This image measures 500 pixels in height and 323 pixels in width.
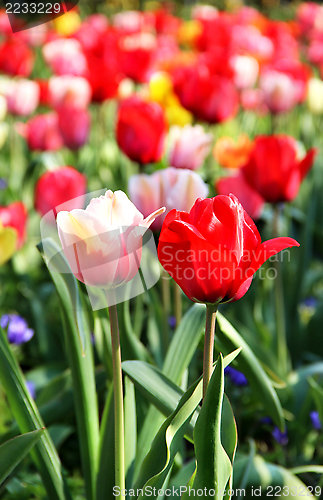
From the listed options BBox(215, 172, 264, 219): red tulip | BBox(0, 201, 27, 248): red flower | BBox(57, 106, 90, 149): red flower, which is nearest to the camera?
BBox(0, 201, 27, 248): red flower

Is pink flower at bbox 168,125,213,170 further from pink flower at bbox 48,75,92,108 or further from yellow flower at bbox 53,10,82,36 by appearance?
yellow flower at bbox 53,10,82,36

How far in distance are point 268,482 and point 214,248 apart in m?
0.60

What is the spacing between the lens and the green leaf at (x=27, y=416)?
920 mm

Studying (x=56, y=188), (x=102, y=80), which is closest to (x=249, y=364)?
(x=56, y=188)

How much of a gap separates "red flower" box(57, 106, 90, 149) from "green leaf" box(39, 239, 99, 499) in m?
1.51

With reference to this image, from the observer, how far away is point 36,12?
872 mm

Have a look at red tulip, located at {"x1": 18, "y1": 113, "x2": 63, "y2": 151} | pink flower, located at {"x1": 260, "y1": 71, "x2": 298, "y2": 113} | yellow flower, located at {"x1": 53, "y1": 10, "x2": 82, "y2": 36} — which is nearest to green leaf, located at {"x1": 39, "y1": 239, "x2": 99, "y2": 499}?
red tulip, located at {"x1": 18, "y1": 113, "x2": 63, "y2": 151}

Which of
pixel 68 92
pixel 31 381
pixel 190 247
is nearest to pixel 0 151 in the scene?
pixel 68 92

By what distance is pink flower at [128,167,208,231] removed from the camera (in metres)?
1.20

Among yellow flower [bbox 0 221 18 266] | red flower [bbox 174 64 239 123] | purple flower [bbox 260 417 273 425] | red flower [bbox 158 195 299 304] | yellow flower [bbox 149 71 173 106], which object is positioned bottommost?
purple flower [bbox 260 417 273 425]

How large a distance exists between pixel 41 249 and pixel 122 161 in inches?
58.0

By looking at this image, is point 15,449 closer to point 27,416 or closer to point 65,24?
point 27,416

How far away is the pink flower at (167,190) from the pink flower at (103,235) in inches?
18.0

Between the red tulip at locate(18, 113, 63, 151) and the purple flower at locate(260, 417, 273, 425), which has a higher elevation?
the red tulip at locate(18, 113, 63, 151)
